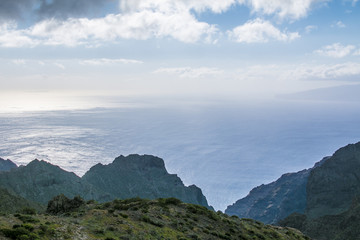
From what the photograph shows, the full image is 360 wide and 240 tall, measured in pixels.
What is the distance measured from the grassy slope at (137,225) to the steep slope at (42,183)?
69630 mm

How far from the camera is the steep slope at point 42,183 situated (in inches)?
3486

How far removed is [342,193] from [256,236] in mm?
128408

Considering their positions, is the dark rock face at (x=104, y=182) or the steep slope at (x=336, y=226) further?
the dark rock face at (x=104, y=182)

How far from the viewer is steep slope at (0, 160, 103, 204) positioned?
8854cm

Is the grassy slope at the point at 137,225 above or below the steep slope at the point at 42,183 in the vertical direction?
above

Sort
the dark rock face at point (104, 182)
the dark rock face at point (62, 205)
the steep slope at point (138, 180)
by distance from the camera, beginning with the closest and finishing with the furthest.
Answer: the dark rock face at point (62, 205) < the dark rock face at point (104, 182) < the steep slope at point (138, 180)

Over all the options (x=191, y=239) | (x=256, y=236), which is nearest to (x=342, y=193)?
(x=256, y=236)

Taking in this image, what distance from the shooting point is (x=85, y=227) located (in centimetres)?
2009

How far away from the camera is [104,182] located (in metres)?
124

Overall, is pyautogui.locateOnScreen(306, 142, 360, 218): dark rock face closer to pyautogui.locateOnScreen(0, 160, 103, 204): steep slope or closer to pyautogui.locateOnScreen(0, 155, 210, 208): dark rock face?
pyautogui.locateOnScreen(0, 155, 210, 208): dark rock face

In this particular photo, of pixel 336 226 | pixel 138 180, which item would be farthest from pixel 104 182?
pixel 336 226

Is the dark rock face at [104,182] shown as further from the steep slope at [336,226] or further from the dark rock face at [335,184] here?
the steep slope at [336,226]

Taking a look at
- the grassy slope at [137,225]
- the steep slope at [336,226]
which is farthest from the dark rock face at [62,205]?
the steep slope at [336,226]

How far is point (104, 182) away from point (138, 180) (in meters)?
16.9
